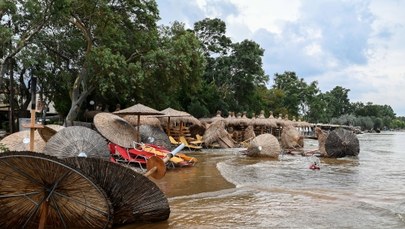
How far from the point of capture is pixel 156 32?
68.0 feet

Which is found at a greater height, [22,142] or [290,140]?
[22,142]

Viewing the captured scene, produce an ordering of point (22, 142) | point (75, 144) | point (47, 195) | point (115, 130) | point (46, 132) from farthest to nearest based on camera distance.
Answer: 1. point (115, 130)
2. point (46, 132)
3. point (22, 142)
4. point (75, 144)
5. point (47, 195)

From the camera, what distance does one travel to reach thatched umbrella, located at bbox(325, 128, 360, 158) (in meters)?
20.1

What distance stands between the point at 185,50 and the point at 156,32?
1858 mm

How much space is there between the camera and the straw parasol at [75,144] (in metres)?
8.90

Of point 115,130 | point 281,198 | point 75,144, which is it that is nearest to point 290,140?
point 115,130

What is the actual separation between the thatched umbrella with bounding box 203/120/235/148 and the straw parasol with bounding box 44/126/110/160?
14.0 m

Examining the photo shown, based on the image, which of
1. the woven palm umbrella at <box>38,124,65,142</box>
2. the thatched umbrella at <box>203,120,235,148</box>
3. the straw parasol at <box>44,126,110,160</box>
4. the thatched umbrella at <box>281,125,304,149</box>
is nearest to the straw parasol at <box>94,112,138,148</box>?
the woven palm umbrella at <box>38,124,65,142</box>

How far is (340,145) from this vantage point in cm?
2012

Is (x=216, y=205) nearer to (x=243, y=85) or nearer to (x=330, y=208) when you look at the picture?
(x=330, y=208)

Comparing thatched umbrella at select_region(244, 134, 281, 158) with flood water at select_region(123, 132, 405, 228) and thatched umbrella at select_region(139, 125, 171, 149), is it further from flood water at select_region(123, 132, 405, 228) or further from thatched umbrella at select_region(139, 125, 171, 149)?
thatched umbrella at select_region(139, 125, 171, 149)

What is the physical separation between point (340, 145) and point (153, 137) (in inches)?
389

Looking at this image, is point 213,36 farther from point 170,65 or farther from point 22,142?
point 22,142

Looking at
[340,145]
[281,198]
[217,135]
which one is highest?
[217,135]
